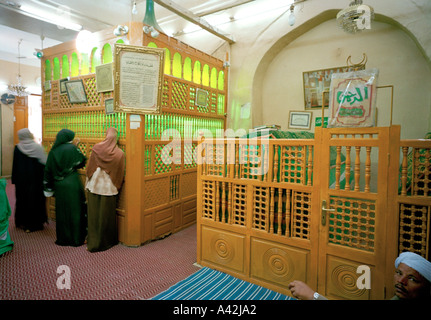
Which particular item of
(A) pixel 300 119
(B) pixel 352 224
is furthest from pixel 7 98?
(B) pixel 352 224

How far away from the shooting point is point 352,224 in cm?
207

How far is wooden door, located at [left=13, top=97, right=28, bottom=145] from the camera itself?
8102 mm

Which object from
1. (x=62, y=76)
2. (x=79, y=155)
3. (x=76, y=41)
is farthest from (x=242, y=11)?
(x=79, y=155)

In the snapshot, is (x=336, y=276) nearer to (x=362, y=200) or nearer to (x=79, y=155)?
(x=362, y=200)

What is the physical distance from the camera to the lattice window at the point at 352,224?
1960 mm

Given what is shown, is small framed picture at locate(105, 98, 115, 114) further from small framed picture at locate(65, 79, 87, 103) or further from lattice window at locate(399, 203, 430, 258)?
lattice window at locate(399, 203, 430, 258)

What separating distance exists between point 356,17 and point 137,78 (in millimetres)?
2666

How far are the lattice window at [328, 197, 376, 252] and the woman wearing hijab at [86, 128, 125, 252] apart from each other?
8.24 feet

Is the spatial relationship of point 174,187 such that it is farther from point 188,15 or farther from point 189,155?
point 188,15

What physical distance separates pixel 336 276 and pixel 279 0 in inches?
172

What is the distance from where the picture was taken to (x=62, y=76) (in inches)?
163

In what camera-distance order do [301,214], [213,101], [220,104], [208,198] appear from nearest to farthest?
1. [301,214]
2. [208,198]
3. [213,101]
4. [220,104]

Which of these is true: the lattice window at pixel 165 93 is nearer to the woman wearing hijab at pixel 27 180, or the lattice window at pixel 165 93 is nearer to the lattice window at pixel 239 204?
the lattice window at pixel 239 204

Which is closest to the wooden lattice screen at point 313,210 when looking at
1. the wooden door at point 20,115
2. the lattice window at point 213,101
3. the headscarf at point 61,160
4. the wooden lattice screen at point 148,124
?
the wooden lattice screen at point 148,124
